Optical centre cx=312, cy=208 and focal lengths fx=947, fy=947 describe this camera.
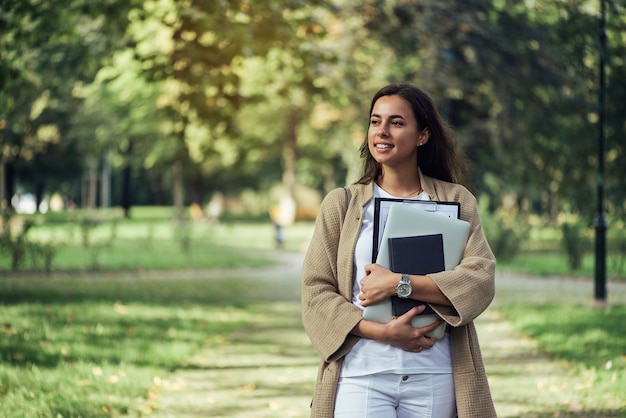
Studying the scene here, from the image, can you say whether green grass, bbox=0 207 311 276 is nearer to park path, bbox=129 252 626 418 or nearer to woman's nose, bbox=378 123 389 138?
park path, bbox=129 252 626 418

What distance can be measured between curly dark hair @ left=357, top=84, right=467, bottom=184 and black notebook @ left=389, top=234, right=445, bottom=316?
1.10 feet

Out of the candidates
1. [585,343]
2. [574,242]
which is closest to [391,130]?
[585,343]

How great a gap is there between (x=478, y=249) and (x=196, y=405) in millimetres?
4689

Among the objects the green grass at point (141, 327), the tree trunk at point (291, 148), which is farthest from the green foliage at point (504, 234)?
the tree trunk at point (291, 148)

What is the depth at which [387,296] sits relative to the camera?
304 centimetres

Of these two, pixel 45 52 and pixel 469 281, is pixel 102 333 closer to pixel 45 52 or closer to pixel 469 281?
pixel 45 52

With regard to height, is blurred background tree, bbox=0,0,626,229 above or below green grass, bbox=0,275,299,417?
above

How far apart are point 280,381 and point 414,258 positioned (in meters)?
5.76

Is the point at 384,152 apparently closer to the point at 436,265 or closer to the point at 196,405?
the point at 436,265

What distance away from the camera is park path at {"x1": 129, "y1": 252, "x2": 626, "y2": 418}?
24.1 ft

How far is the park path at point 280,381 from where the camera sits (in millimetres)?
7348

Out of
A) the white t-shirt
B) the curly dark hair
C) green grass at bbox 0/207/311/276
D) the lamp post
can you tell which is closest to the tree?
green grass at bbox 0/207/311/276

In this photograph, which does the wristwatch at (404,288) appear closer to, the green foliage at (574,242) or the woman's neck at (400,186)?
the woman's neck at (400,186)

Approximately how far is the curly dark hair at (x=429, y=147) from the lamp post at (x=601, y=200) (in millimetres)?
10965
